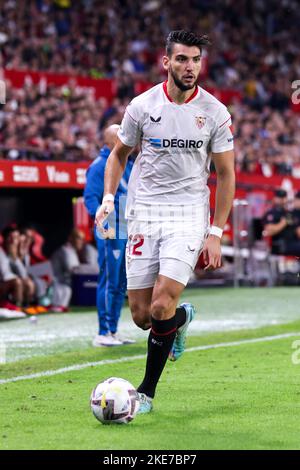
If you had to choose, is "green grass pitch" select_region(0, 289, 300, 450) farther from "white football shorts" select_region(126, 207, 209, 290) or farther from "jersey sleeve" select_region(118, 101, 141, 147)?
"jersey sleeve" select_region(118, 101, 141, 147)

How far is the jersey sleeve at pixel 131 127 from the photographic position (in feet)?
24.2

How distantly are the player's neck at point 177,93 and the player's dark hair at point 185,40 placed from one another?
0.66 ft

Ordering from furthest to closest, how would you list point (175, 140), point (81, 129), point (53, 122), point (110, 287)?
point (81, 129) < point (53, 122) < point (110, 287) < point (175, 140)

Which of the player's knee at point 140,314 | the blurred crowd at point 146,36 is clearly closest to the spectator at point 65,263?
the blurred crowd at point 146,36

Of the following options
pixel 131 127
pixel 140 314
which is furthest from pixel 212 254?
pixel 131 127

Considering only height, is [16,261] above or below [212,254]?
below

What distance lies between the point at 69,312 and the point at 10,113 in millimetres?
5101

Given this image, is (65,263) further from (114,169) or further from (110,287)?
(114,169)

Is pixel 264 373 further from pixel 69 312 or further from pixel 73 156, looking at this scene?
pixel 73 156

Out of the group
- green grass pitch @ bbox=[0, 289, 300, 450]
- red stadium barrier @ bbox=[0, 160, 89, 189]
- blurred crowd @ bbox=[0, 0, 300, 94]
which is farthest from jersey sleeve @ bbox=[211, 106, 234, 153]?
blurred crowd @ bbox=[0, 0, 300, 94]

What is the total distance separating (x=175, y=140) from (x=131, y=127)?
32 centimetres

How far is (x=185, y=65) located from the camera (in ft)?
23.7

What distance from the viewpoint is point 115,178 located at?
7477 millimetres

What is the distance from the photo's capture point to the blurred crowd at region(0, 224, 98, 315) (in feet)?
52.2
